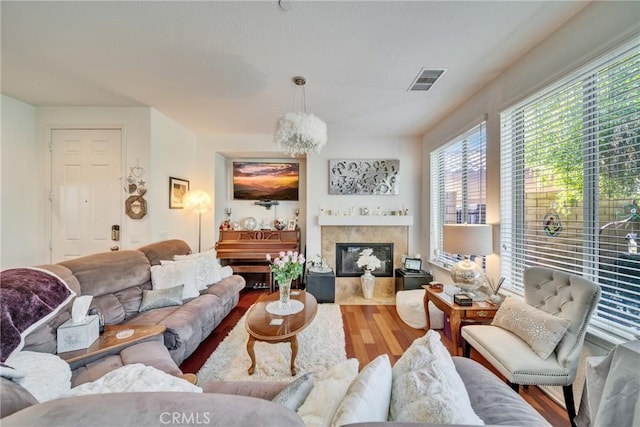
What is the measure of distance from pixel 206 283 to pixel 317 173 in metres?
2.53

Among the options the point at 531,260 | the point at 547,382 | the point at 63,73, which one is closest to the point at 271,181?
the point at 63,73

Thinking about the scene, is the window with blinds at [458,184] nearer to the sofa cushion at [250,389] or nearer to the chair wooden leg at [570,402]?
the chair wooden leg at [570,402]

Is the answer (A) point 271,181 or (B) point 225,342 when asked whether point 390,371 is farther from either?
(A) point 271,181

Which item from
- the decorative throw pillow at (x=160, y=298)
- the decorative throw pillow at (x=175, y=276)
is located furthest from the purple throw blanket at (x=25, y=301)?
the decorative throw pillow at (x=175, y=276)

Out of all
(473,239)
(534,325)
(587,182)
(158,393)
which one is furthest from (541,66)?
(158,393)

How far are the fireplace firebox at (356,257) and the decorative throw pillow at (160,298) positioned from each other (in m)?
2.56

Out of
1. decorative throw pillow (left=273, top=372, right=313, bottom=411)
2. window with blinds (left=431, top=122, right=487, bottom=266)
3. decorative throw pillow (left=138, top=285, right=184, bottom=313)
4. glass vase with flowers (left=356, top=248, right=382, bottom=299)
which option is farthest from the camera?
glass vase with flowers (left=356, top=248, right=382, bottom=299)

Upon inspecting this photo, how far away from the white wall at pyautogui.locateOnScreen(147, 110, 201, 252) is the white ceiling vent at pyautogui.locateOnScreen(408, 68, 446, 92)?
3.40 metres

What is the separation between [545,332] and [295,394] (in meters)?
1.68

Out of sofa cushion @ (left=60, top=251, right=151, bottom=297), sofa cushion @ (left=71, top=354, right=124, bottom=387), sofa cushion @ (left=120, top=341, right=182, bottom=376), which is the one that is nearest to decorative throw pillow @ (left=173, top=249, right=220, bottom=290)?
sofa cushion @ (left=60, top=251, right=151, bottom=297)

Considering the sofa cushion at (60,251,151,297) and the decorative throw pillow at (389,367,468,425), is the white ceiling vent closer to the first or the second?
the decorative throw pillow at (389,367,468,425)

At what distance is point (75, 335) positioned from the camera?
1.57 metres

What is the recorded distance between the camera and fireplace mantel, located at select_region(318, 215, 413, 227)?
419 centimetres

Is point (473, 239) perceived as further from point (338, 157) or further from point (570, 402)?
point (338, 157)
